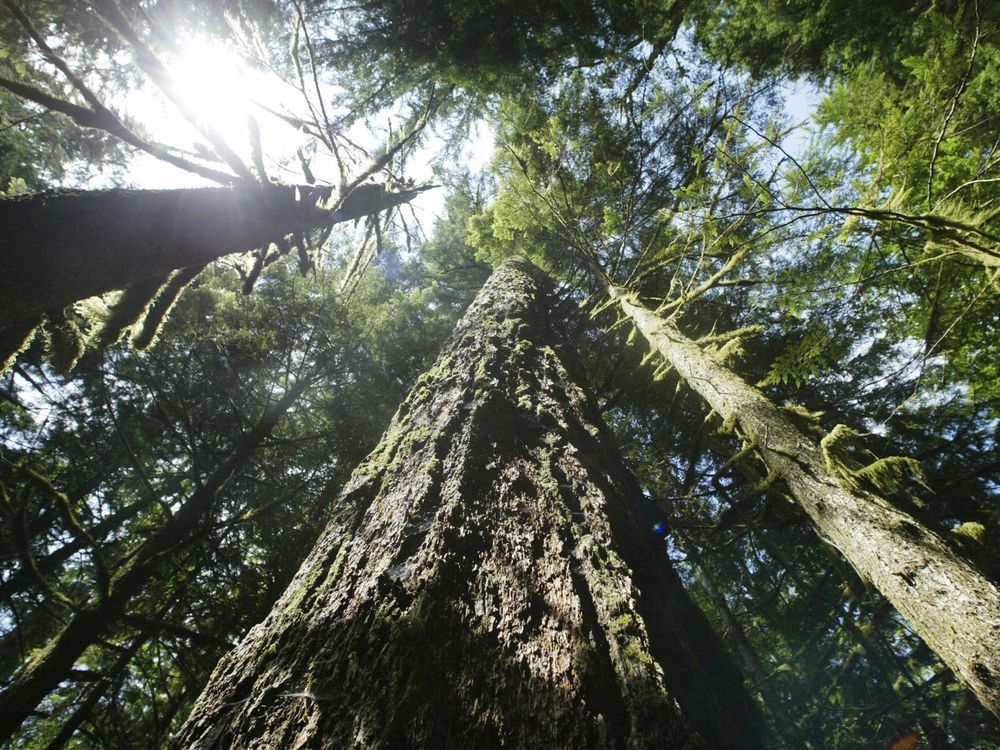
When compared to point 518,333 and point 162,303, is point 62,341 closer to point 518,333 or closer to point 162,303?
point 162,303

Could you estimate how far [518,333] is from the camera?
3168 millimetres

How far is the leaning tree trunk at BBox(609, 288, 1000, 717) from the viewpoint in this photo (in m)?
1.69

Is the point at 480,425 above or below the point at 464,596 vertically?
above

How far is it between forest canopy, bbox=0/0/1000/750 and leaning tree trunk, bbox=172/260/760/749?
26 millimetres

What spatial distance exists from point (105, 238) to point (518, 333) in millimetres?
2763

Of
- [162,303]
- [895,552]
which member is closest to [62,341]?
[162,303]

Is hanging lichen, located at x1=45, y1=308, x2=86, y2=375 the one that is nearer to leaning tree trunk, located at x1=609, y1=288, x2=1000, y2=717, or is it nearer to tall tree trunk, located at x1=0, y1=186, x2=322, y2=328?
tall tree trunk, located at x1=0, y1=186, x2=322, y2=328

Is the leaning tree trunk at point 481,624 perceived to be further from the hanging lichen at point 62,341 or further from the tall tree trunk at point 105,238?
the hanging lichen at point 62,341

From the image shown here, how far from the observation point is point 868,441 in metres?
5.68

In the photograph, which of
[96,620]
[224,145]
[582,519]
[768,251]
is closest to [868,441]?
[768,251]

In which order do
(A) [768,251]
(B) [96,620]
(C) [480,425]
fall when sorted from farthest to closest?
(A) [768,251]
(B) [96,620]
(C) [480,425]

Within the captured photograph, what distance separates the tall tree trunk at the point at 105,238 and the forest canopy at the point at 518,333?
0.06 ft

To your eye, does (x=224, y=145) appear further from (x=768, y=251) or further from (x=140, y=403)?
(x=768, y=251)

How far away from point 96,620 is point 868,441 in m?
8.87
